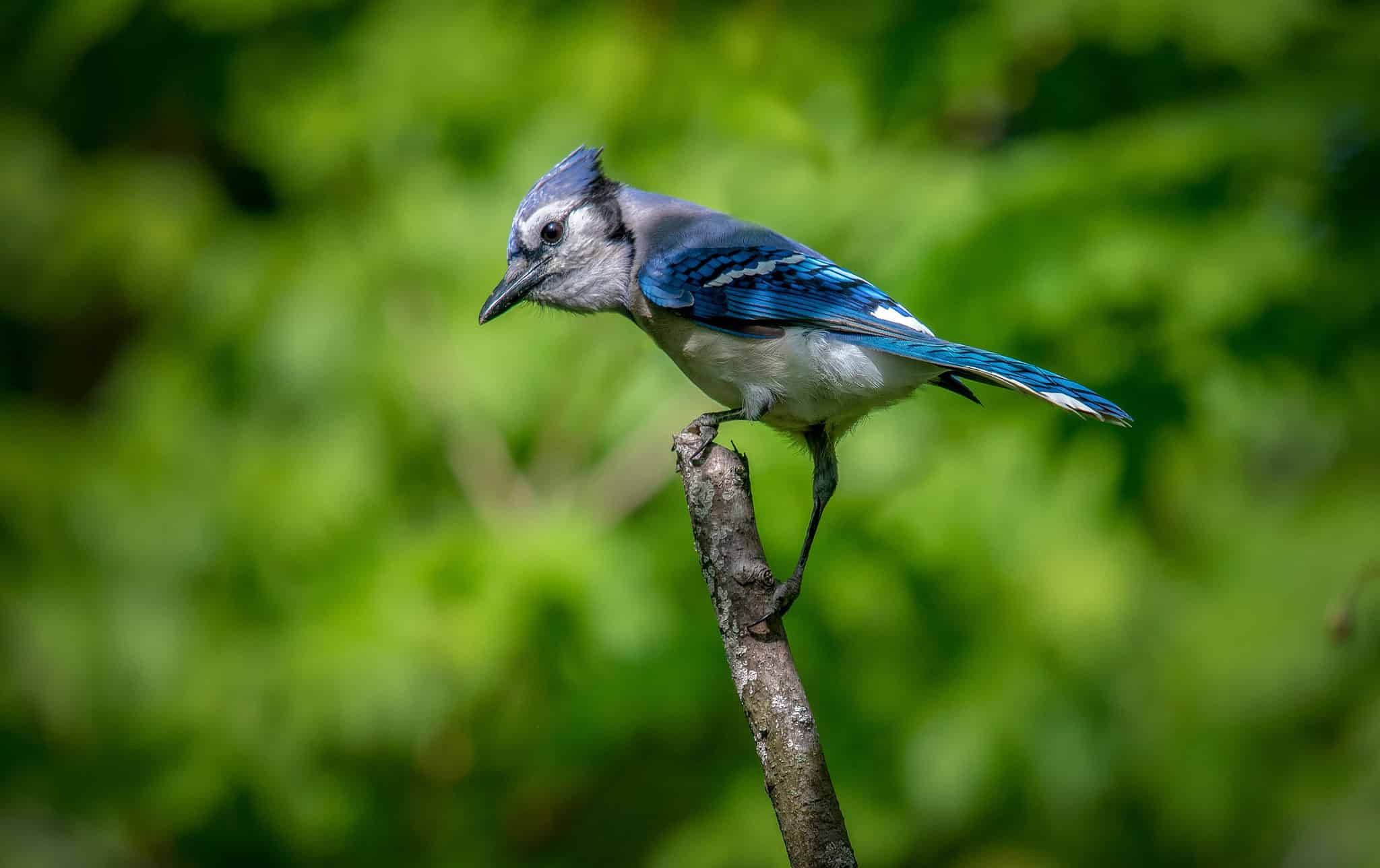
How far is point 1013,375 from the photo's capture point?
1.77 meters

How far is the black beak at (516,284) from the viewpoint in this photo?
8.12ft

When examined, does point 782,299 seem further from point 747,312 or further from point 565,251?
point 565,251

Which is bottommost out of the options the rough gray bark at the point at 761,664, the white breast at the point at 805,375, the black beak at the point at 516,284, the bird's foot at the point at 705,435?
the rough gray bark at the point at 761,664

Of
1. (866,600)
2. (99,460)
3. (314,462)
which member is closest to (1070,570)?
(866,600)

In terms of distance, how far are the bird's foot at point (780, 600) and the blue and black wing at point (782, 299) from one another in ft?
1.56

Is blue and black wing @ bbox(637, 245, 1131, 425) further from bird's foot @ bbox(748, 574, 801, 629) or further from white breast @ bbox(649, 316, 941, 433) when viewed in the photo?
bird's foot @ bbox(748, 574, 801, 629)

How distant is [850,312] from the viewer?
2.16 metres

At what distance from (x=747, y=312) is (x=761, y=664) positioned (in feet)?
2.62

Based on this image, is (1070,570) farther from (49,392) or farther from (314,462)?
(49,392)

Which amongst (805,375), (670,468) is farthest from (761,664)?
(670,468)

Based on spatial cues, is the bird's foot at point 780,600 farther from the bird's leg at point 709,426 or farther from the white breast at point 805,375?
the white breast at point 805,375

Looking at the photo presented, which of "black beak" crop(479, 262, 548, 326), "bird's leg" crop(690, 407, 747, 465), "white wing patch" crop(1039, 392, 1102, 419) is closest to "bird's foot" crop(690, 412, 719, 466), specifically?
"bird's leg" crop(690, 407, 747, 465)

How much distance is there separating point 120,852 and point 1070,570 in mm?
3028

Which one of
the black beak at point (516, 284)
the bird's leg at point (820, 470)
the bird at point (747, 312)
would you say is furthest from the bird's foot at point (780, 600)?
the black beak at point (516, 284)
